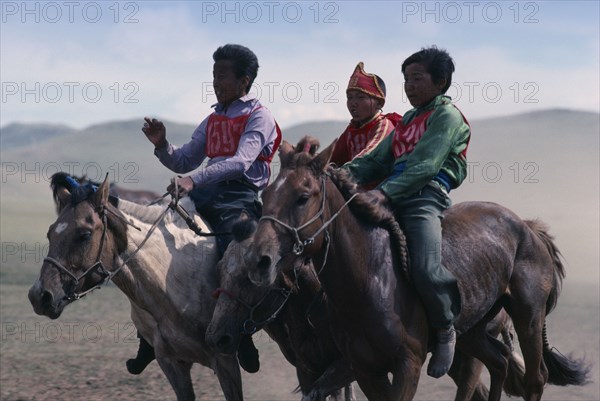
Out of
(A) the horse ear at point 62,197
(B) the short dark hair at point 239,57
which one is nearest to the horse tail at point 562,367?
(B) the short dark hair at point 239,57

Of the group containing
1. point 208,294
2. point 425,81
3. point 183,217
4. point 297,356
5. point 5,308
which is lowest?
point 5,308

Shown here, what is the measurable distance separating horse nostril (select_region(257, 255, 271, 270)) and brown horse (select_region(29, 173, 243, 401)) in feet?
5.45

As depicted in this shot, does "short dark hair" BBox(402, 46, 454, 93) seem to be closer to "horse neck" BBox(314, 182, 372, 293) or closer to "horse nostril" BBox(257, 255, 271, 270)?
"horse neck" BBox(314, 182, 372, 293)

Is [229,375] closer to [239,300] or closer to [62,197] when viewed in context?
[239,300]

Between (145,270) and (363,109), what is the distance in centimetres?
200

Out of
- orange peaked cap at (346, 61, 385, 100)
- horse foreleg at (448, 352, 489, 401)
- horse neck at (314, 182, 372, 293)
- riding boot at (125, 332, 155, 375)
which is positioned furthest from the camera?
horse foreleg at (448, 352, 489, 401)

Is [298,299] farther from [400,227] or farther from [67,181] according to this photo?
[67,181]

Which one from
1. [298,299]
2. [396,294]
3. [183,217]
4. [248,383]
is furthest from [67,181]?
[248,383]

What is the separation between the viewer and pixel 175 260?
7.45 metres

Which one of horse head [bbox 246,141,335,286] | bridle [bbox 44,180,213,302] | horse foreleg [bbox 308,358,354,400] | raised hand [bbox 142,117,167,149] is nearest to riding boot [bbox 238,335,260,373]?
horse foreleg [bbox 308,358,354,400]

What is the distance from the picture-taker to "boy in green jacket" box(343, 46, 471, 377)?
6434mm

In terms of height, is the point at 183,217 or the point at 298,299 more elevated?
the point at 183,217

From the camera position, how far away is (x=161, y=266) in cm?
738

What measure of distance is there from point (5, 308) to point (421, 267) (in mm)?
17164
